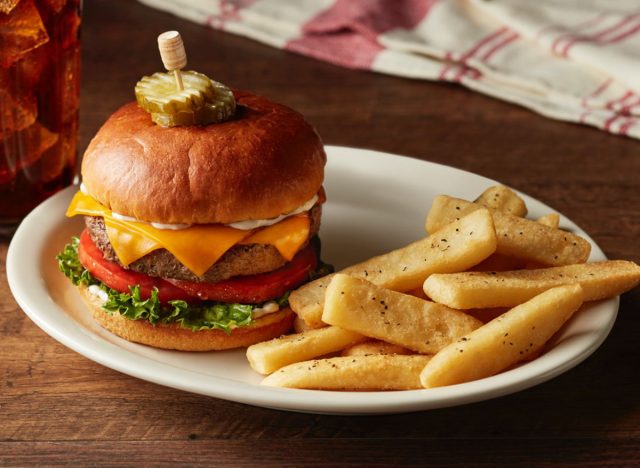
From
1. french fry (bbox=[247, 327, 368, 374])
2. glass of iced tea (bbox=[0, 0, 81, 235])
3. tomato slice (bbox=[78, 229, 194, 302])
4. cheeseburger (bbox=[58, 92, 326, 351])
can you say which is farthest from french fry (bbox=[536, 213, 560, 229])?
glass of iced tea (bbox=[0, 0, 81, 235])

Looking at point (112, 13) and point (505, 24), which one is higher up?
point (505, 24)

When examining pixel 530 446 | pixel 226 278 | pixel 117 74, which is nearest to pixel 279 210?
pixel 226 278

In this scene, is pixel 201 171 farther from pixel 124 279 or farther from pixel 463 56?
pixel 463 56

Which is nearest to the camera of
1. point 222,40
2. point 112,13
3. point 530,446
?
point 530,446

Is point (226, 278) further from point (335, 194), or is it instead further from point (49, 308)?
point (335, 194)

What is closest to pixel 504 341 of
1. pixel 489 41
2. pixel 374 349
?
pixel 374 349

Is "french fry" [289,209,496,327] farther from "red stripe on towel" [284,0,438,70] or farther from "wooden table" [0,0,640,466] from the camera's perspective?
"red stripe on towel" [284,0,438,70]

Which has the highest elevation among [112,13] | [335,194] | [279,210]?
[279,210]
